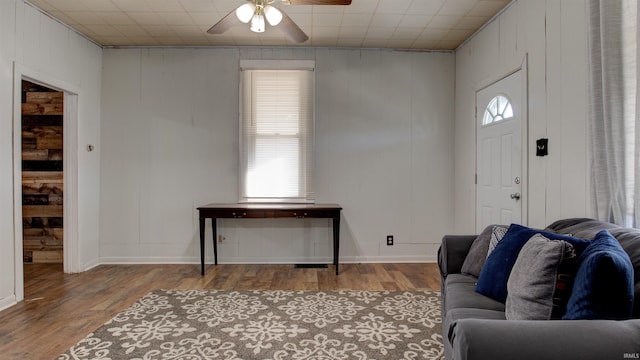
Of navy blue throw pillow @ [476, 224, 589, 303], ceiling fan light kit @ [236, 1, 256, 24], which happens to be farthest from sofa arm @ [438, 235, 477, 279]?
ceiling fan light kit @ [236, 1, 256, 24]

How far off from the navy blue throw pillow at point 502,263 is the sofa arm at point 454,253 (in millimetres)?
400

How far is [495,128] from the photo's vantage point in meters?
3.41

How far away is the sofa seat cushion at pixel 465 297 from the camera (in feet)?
5.74

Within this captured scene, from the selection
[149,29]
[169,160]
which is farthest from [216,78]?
[169,160]

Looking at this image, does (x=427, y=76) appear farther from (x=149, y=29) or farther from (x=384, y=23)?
(x=149, y=29)

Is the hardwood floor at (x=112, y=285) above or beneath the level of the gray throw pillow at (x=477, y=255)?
beneath

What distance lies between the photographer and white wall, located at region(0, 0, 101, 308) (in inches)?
113

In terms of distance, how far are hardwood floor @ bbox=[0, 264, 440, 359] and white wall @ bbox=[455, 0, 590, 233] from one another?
138cm

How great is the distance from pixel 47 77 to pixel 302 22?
2.52 metres

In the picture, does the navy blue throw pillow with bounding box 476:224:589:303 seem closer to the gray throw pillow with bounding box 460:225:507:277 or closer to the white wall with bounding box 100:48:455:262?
the gray throw pillow with bounding box 460:225:507:277

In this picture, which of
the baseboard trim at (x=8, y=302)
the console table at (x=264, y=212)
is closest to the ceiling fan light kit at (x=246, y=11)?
the console table at (x=264, y=212)

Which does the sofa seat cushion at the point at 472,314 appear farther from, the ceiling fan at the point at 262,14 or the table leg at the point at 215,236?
the table leg at the point at 215,236

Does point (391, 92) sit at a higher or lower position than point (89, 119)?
higher

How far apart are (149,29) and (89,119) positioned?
4.15ft
